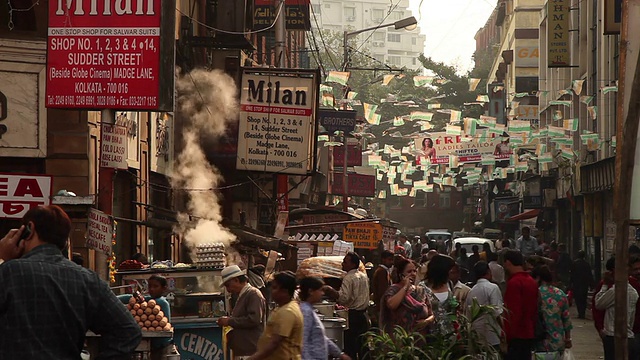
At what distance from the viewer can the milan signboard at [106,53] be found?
46.0 feet

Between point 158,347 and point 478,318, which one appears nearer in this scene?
point 478,318

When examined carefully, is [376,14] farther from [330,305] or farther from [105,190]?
[105,190]

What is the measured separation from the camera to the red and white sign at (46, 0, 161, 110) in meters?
14.0

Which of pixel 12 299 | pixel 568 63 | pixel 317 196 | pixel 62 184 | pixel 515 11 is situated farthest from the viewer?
pixel 515 11

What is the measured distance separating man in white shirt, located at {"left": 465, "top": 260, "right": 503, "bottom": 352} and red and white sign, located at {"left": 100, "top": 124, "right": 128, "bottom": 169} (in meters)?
4.20

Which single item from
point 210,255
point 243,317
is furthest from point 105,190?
point 210,255

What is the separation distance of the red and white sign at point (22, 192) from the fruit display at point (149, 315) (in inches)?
57.6

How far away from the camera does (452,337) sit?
1076 cm

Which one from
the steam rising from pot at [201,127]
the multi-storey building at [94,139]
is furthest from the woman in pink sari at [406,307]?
the steam rising from pot at [201,127]

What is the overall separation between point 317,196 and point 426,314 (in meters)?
38.3

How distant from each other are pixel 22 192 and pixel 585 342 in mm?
12390

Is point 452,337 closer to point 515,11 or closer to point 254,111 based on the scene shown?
point 254,111

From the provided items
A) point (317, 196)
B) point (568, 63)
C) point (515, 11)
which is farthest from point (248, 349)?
point (515, 11)

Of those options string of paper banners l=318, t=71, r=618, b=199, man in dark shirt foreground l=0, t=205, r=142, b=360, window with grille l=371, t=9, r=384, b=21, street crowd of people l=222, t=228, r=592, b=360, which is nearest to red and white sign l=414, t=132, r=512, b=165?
string of paper banners l=318, t=71, r=618, b=199
